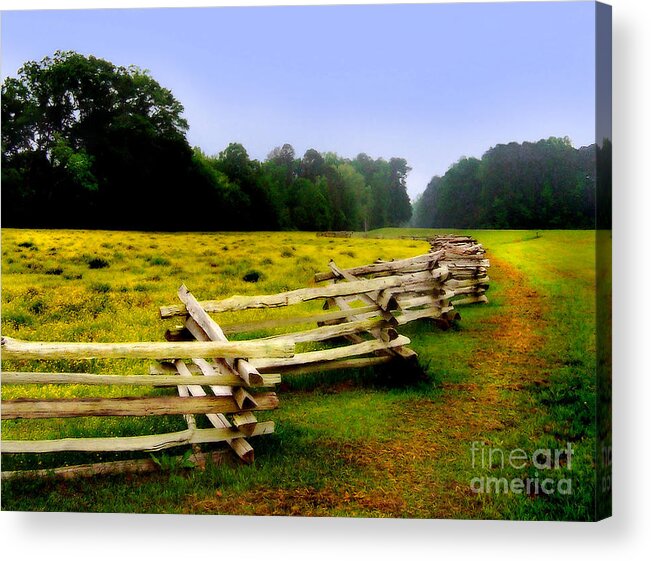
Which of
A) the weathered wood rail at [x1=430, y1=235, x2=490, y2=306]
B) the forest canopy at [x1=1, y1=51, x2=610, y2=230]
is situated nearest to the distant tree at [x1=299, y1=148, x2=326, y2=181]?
the forest canopy at [x1=1, y1=51, x2=610, y2=230]

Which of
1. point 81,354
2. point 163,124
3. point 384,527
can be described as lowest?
point 384,527

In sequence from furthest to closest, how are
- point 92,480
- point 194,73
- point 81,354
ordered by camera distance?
point 194,73
point 92,480
point 81,354

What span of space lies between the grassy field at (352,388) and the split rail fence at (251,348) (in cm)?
19

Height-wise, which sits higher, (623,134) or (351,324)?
(623,134)

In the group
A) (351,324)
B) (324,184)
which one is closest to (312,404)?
(351,324)

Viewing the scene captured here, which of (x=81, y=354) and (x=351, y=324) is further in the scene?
(x=351, y=324)

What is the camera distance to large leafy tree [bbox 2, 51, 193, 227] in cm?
778

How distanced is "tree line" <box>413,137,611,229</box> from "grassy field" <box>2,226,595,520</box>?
0.56 ft

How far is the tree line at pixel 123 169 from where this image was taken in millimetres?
7656

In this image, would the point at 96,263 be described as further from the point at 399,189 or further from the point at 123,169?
the point at 399,189

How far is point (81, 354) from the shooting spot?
21.2ft

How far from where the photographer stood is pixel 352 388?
25.6 ft
